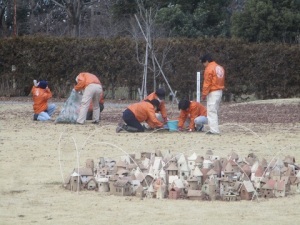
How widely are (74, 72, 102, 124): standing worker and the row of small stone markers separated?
9.59m

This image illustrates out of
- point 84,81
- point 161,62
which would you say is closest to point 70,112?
point 84,81

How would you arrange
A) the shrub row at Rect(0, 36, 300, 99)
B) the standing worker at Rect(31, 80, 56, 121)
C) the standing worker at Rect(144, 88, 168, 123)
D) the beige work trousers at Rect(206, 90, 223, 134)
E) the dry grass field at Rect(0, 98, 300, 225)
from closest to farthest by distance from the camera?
the dry grass field at Rect(0, 98, 300, 225) → the beige work trousers at Rect(206, 90, 223, 134) → the standing worker at Rect(144, 88, 168, 123) → the standing worker at Rect(31, 80, 56, 121) → the shrub row at Rect(0, 36, 300, 99)

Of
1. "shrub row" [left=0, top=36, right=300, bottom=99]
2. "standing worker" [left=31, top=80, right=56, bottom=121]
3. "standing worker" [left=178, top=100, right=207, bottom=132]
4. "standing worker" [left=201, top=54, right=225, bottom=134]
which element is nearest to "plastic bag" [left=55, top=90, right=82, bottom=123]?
"standing worker" [left=31, top=80, right=56, bottom=121]

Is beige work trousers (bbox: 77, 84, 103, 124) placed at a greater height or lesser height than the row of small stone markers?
greater

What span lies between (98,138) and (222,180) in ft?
25.2

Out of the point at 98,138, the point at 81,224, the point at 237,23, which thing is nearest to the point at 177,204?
the point at 81,224

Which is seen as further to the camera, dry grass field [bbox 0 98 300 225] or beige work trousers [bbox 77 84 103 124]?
beige work trousers [bbox 77 84 103 124]

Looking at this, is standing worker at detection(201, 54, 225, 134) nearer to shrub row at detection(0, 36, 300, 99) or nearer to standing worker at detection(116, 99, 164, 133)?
standing worker at detection(116, 99, 164, 133)

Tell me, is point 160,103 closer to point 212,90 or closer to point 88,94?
point 212,90

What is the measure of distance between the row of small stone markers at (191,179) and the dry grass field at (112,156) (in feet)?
0.60

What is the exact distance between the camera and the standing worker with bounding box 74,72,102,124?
2173 centimetres

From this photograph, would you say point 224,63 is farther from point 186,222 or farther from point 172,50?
point 186,222

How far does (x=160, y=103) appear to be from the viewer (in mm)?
19688

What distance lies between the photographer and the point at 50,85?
35594mm
